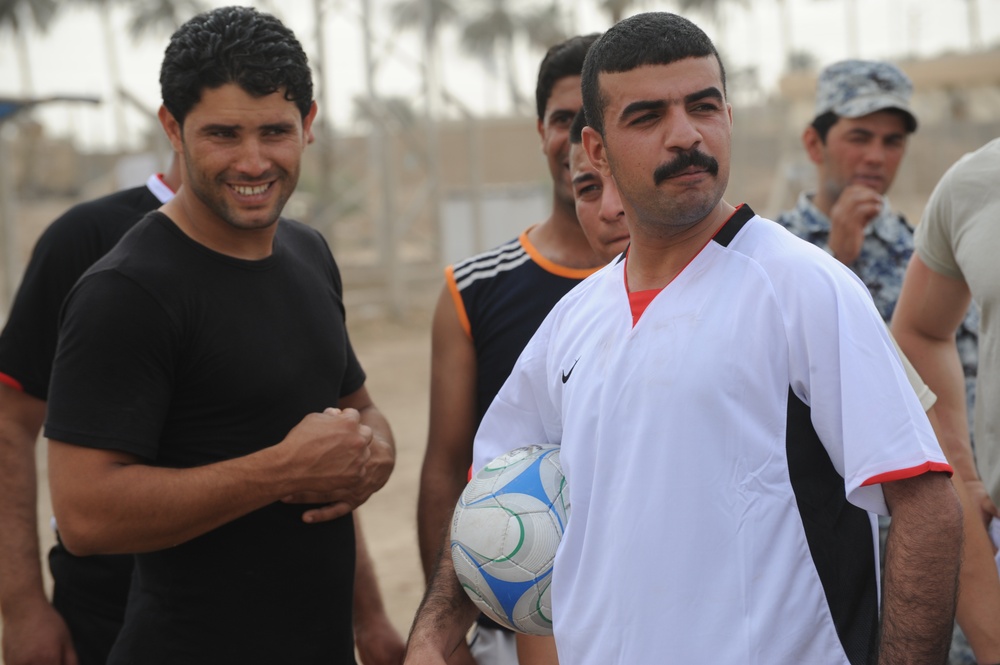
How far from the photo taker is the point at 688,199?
2080mm

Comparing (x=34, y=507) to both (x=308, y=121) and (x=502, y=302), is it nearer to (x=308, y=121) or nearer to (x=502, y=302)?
(x=308, y=121)

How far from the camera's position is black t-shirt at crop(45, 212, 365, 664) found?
8.34ft

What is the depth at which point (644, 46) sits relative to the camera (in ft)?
7.04

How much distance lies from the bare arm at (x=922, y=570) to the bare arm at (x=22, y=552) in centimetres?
235

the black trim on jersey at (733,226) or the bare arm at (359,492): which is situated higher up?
the black trim on jersey at (733,226)

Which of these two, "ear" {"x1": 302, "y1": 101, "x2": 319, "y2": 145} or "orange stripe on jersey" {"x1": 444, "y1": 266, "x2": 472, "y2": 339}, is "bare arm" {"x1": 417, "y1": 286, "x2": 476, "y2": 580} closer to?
"orange stripe on jersey" {"x1": 444, "y1": 266, "x2": 472, "y2": 339}

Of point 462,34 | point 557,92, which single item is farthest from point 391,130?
point 462,34

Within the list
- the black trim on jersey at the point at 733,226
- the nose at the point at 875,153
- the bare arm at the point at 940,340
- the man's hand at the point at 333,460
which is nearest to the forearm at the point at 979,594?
the bare arm at the point at 940,340

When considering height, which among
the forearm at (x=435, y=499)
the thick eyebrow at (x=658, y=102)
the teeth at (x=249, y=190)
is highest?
the thick eyebrow at (x=658, y=102)

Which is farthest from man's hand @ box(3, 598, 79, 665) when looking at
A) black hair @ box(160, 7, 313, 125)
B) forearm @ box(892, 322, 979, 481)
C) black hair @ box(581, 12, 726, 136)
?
forearm @ box(892, 322, 979, 481)

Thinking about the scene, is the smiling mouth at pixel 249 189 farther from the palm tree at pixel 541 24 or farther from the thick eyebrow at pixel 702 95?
the palm tree at pixel 541 24

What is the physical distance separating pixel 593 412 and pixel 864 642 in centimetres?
65

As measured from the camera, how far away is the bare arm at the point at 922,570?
1.79 meters

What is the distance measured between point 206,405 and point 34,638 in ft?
3.18
